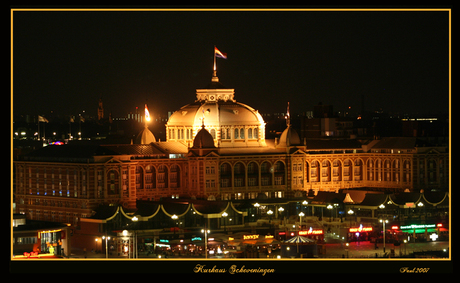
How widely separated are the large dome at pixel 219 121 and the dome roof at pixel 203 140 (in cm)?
387

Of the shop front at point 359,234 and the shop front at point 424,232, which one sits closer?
the shop front at point 359,234

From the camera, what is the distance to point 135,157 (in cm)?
17162

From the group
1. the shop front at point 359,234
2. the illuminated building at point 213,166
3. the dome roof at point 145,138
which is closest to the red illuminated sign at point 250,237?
the shop front at point 359,234

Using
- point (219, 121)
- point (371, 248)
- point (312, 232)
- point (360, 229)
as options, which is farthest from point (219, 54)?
point (371, 248)

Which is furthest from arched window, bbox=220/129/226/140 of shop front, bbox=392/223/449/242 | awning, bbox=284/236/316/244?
awning, bbox=284/236/316/244

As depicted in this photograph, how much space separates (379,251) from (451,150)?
1513 inches

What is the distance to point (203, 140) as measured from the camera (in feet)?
571

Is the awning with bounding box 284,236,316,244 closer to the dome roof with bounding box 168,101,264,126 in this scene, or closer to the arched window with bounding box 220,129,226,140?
the arched window with bounding box 220,129,226,140

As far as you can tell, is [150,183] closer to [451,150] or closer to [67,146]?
[67,146]

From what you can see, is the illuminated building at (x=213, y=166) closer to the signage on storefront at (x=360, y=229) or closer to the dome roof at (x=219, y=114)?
the dome roof at (x=219, y=114)

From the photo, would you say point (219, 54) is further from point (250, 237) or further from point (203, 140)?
point (250, 237)

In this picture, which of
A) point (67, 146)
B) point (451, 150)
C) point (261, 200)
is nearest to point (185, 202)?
point (261, 200)

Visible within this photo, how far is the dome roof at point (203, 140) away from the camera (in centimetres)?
17388

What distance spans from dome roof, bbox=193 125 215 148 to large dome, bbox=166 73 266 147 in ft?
12.7
